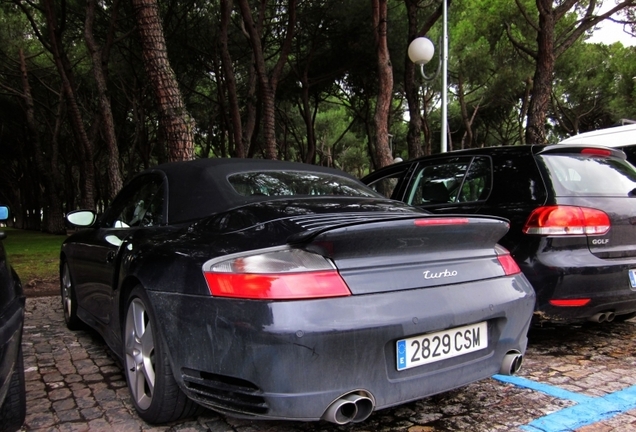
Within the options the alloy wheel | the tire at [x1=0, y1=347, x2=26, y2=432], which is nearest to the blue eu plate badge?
the alloy wheel

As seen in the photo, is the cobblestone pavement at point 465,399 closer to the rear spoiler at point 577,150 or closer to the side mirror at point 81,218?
the side mirror at point 81,218

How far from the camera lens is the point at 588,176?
3.95 metres

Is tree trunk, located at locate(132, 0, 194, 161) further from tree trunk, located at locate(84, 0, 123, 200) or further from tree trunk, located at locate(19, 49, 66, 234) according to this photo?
tree trunk, located at locate(19, 49, 66, 234)

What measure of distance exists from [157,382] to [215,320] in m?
0.59

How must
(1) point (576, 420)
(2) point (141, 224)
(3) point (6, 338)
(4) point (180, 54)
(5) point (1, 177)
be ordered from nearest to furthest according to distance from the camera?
(3) point (6, 338) → (1) point (576, 420) → (2) point (141, 224) → (4) point (180, 54) → (5) point (1, 177)

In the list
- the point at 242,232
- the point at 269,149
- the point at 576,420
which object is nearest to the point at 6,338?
the point at 242,232

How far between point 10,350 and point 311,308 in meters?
1.29

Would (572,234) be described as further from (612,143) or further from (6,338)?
(612,143)

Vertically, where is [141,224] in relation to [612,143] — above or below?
below

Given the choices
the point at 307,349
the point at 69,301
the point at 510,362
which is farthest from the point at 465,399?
the point at 69,301

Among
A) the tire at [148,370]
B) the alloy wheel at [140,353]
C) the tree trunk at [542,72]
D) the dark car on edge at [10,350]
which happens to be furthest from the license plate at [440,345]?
the tree trunk at [542,72]

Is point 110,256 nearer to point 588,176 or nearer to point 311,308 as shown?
point 311,308

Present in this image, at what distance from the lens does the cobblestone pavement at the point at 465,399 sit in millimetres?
2658

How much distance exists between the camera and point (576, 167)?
3.97 meters
